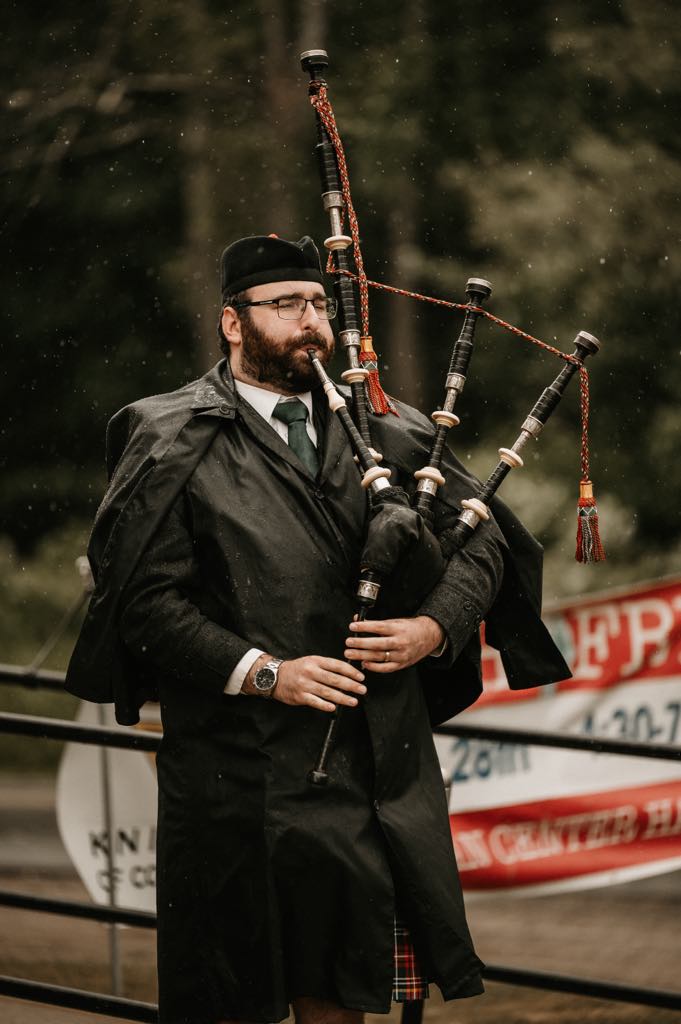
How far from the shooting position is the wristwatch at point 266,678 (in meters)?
2.86

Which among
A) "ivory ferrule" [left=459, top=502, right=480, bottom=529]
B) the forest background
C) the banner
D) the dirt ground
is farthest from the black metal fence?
the forest background

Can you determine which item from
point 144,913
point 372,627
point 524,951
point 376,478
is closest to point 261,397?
point 376,478

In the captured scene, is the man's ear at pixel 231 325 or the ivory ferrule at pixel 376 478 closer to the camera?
the ivory ferrule at pixel 376 478

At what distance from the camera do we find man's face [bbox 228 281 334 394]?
3078mm

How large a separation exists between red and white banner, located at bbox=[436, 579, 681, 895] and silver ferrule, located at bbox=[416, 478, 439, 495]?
63.5 inches

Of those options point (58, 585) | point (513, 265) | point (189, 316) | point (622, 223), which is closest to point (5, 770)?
point (58, 585)

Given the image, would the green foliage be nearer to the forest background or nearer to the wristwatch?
the forest background

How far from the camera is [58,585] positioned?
12.7 m

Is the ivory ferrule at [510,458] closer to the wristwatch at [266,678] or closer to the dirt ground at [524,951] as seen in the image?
the wristwatch at [266,678]

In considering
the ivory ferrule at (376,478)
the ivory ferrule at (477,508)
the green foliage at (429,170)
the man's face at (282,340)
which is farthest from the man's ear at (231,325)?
the green foliage at (429,170)

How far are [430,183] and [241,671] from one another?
871 cm

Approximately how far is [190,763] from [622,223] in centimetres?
826

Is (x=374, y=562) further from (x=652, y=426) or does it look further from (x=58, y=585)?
(x=58, y=585)

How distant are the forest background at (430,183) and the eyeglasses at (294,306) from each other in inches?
301
